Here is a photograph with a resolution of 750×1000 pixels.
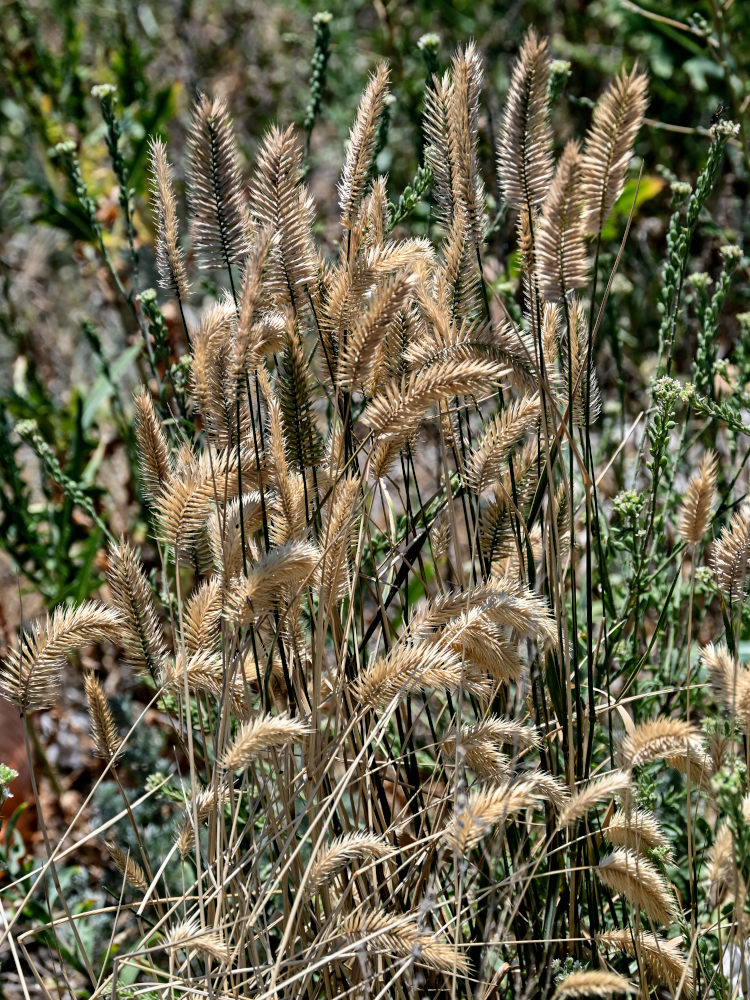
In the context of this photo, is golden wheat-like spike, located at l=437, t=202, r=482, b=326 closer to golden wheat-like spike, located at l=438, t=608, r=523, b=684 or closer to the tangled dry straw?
the tangled dry straw

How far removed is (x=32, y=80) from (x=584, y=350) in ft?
6.92

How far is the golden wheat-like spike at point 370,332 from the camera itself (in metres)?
0.98

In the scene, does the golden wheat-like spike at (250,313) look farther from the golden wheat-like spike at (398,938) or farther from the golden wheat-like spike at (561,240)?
the golden wheat-like spike at (398,938)

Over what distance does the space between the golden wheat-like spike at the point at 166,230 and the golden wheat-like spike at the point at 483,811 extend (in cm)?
61

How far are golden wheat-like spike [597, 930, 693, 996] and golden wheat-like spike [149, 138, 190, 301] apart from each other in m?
0.82

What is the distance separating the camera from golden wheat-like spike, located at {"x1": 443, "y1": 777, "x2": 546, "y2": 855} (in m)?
0.90

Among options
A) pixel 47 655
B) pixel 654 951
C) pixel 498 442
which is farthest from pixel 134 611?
pixel 654 951

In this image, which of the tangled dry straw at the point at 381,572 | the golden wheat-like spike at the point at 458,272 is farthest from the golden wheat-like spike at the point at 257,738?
the golden wheat-like spike at the point at 458,272

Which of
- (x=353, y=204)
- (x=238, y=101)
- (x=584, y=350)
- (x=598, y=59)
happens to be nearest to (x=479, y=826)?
Answer: (x=584, y=350)

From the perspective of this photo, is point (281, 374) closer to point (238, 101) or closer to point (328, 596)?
point (328, 596)

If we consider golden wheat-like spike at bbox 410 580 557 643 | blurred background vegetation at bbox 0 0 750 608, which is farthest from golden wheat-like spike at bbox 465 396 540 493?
blurred background vegetation at bbox 0 0 750 608

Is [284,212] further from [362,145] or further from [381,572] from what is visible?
[381,572]

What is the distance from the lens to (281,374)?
1110mm

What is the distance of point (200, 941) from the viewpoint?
0.97 meters
